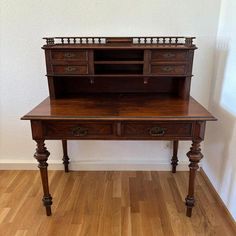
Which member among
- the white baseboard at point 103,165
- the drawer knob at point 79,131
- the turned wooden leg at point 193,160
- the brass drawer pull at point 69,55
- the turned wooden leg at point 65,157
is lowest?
the white baseboard at point 103,165

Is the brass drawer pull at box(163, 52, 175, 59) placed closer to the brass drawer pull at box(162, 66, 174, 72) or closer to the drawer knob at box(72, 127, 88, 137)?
the brass drawer pull at box(162, 66, 174, 72)

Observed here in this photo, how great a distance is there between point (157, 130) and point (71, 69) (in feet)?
2.40

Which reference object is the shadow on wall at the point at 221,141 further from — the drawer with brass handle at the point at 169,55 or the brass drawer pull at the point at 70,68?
the brass drawer pull at the point at 70,68

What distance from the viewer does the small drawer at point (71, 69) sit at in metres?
1.60

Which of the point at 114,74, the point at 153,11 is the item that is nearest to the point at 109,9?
the point at 153,11

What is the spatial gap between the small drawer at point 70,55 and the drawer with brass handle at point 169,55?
0.47m

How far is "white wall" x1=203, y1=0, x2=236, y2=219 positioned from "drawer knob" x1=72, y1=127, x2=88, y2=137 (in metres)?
0.97

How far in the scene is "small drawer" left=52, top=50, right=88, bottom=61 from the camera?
1568 mm

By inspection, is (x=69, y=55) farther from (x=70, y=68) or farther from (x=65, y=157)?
(x=65, y=157)

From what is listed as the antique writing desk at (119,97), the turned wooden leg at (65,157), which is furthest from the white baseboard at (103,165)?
the antique writing desk at (119,97)

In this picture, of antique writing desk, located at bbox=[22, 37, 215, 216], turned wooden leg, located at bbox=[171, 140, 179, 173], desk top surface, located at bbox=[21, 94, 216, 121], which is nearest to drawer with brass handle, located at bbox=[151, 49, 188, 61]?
antique writing desk, located at bbox=[22, 37, 215, 216]

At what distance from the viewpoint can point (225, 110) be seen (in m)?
1.64

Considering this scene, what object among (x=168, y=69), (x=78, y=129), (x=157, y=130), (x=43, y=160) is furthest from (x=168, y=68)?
(x=43, y=160)

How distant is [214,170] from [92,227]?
3.41 ft
